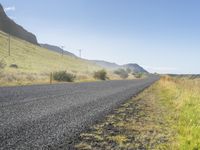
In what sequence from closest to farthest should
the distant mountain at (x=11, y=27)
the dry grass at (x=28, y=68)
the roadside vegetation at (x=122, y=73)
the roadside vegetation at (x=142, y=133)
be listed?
the roadside vegetation at (x=142, y=133) < the dry grass at (x=28, y=68) < the roadside vegetation at (x=122, y=73) < the distant mountain at (x=11, y=27)

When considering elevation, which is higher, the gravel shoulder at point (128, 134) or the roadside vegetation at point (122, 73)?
the roadside vegetation at point (122, 73)

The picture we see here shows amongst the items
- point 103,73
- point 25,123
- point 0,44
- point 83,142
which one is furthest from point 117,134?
point 0,44

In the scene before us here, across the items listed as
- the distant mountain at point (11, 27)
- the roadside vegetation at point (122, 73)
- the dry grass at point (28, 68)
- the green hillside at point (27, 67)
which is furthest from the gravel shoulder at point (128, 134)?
the distant mountain at point (11, 27)

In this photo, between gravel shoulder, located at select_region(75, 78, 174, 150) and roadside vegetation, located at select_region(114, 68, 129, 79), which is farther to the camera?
roadside vegetation, located at select_region(114, 68, 129, 79)

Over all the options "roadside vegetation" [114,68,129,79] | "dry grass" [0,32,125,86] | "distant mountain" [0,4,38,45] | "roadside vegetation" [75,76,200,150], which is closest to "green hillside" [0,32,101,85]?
"dry grass" [0,32,125,86]

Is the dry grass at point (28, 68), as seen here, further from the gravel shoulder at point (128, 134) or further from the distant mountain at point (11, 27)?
the distant mountain at point (11, 27)

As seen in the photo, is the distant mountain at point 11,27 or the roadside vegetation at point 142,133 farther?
the distant mountain at point 11,27

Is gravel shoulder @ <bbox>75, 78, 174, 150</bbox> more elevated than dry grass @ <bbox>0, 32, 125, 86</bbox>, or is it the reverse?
dry grass @ <bbox>0, 32, 125, 86</bbox>

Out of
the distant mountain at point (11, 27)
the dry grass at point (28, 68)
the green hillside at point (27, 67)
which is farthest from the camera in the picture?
the distant mountain at point (11, 27)

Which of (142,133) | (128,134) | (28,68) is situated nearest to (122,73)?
(28,68)

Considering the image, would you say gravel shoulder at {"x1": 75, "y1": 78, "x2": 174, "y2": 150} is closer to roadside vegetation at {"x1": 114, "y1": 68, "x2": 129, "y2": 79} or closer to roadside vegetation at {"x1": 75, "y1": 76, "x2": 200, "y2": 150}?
roadside vegetation at {"x1": 75, "y1": 76, "x2": 200, "y2": 150}

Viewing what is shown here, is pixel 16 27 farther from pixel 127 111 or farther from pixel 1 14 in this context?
pixel 127 111

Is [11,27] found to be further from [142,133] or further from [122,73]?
[142,133]

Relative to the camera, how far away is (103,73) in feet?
205
